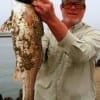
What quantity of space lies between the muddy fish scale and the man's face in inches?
19.6

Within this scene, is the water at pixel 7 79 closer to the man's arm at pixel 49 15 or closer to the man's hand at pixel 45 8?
the man's arm at pixel 49 15

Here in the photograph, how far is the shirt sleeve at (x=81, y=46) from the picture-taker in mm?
4044

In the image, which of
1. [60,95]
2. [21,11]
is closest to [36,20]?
[21,11]

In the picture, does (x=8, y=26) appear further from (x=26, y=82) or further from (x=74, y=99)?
(x=74, y=99)

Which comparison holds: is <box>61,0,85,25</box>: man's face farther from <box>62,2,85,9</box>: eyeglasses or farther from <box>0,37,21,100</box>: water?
<box>0,37,21,100</box>: water

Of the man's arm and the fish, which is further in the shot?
the fish

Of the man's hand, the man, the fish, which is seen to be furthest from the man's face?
the man's hand

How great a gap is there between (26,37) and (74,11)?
664mm

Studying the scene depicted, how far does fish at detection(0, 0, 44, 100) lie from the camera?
13.0 ft

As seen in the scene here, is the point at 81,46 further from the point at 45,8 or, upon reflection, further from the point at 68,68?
the point at 45,8

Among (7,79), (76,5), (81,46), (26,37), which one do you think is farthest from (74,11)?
(7,79)

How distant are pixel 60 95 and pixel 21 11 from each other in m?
1.02

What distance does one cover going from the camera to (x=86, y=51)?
419 centimetres

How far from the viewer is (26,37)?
158 inches
